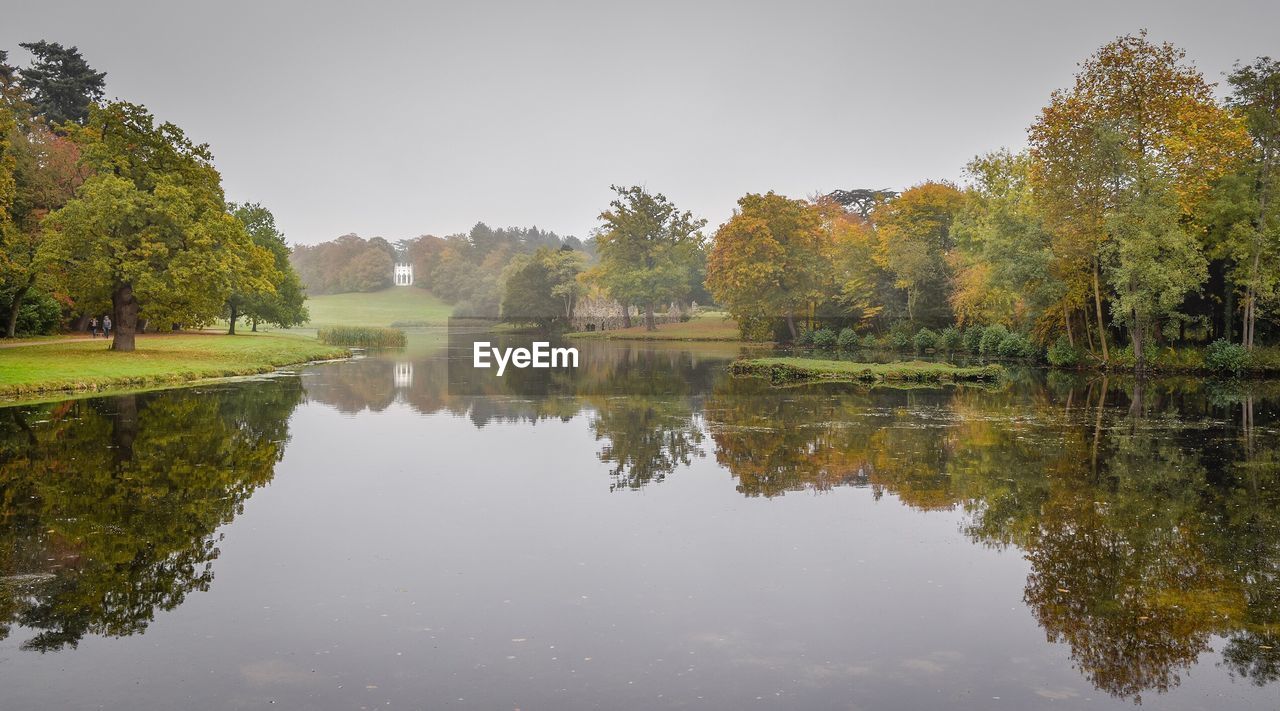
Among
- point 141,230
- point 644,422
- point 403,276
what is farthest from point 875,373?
point 403,276

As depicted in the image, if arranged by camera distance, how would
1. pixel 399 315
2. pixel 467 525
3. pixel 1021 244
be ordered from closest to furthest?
pixel 467 525, pixel 1021 244, pixel 399 315

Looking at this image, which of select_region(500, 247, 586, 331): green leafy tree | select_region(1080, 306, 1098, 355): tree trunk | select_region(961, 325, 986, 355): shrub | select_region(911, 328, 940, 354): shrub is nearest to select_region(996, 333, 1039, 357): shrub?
select_region(1080, 306, 1098, 355): tree trunk

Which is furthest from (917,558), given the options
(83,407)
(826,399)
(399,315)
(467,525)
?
(399,315)

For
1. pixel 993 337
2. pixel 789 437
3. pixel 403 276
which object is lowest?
pixel 789 437

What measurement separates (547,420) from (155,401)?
1202cm

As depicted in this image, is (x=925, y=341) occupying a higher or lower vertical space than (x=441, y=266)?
lower

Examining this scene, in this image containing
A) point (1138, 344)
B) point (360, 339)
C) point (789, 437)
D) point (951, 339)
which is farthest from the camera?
point (360, 339)

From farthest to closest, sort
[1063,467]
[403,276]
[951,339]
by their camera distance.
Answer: [403,276], [951,339], [1063,467]

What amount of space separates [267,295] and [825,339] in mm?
40647

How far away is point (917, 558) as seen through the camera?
10648 millimetres

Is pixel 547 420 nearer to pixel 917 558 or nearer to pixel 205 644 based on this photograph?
pixel 917 558

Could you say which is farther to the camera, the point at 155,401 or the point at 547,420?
the point at 155,401

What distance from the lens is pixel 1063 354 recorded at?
1731 inches

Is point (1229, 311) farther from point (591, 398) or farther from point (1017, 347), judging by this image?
point (591, 398)
